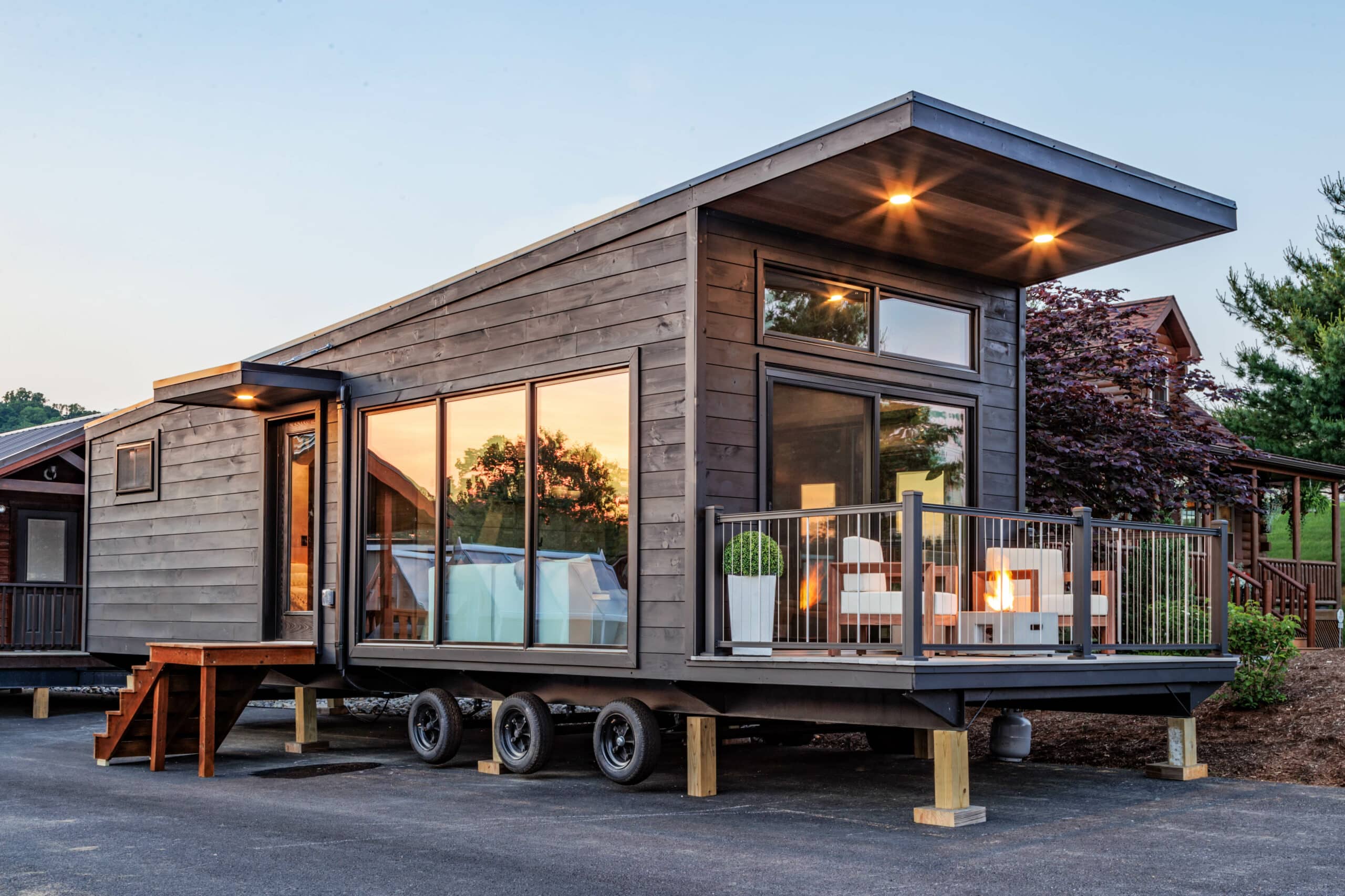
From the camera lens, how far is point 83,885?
516 centimetres

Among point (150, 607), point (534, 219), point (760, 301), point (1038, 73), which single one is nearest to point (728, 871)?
point (760, 301)

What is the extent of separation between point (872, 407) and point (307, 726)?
5572mm

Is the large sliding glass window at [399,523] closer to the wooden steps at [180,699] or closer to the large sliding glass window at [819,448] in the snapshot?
the wooden steps at [180,699]

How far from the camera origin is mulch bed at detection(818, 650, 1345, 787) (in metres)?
8.91

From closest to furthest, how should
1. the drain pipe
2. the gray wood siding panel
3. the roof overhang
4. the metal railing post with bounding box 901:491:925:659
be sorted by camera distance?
the metal railing post with bounding box 901:491:925:659, the roof overhang, the drain pipe, the gray wood siding panel

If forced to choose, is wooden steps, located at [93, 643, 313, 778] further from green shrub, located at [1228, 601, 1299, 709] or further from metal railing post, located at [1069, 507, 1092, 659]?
green shrub, located at [1228, 601, 1299, 709]

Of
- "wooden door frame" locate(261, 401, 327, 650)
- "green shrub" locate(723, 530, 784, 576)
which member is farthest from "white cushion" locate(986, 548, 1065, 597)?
"wooden door frame" locate(261, 401, 327, 650)

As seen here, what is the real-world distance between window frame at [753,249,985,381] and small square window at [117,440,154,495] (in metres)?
7.49

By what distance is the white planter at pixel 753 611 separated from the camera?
730 centimetres

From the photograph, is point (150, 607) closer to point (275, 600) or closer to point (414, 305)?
point (275, 600)

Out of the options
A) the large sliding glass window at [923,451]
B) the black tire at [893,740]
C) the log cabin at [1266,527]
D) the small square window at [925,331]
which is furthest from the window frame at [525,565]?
the log cabin at [1266,527]

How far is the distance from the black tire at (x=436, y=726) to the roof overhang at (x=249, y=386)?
2710 millimetres

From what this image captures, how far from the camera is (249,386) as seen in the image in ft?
33.6

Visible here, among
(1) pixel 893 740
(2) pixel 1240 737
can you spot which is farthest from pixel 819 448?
(2) pixel 1240 737
